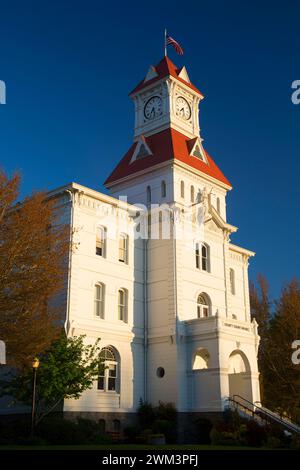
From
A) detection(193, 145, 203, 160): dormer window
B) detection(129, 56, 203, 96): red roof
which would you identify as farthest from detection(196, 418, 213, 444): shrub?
detection(129, 56, 203, 96): red roof

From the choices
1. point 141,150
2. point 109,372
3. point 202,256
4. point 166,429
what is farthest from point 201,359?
point 141,150

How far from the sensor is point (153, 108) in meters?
48.4

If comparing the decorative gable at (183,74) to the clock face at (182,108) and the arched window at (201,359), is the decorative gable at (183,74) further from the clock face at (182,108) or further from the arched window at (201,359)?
the arched window at (201,359)

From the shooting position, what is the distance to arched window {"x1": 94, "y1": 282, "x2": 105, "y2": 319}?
3606cm

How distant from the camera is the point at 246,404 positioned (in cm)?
3672

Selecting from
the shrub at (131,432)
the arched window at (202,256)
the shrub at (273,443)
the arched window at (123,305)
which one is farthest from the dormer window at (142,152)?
the shrub at (273,443)

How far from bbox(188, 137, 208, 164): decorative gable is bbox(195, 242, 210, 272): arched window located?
750 cm

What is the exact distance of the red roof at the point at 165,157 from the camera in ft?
142

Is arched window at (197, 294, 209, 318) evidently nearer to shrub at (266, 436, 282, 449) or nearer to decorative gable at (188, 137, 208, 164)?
decorative gable at (188, 137, 208, 164)

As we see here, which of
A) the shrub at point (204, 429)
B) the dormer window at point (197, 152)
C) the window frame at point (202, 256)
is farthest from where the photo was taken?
the dormer window at point (197, 152)

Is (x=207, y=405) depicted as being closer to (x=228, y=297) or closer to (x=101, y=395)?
(x=101, y=395)

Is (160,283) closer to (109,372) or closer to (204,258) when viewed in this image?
(204,258)

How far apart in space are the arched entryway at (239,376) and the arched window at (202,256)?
6.60 metres
